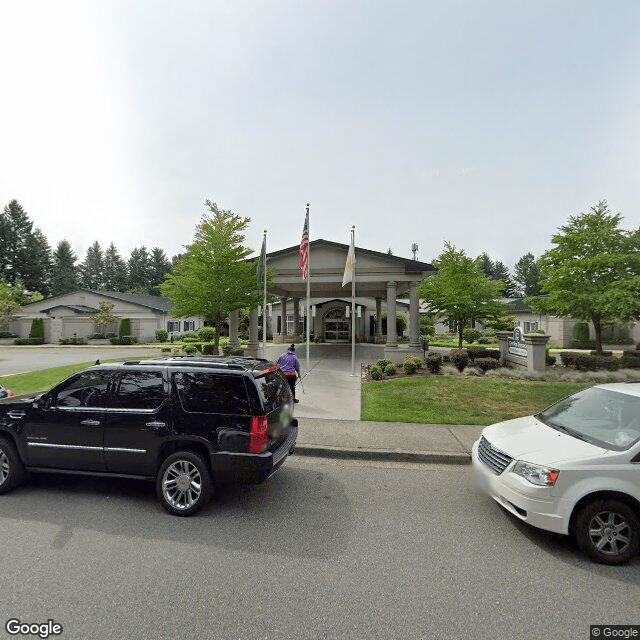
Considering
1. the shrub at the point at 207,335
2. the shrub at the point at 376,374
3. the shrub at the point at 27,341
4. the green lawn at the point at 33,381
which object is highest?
the shrub at the point at 207,335

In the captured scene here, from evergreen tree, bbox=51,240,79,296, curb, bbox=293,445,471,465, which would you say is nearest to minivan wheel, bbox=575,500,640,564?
curb, bbox=293,445,471,465

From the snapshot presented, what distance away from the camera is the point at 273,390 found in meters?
4.84

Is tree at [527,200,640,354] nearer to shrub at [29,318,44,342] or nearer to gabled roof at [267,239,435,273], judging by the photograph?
gabled roof at [267,239,435,273]

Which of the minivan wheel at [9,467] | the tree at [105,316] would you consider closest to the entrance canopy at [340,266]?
the minivan wheel at [9,467]

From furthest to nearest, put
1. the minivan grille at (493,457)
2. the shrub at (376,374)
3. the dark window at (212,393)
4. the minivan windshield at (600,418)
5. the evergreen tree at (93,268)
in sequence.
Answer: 1. the evergreen tree at (93,268)
2. the shrub at (376,374)
3. the dark window at (212,393)
4. the minivan grille at (493,457)
5. the minivan windshield at (600,418)

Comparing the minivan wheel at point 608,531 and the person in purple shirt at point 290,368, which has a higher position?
the person in purple shirt at point 290,368

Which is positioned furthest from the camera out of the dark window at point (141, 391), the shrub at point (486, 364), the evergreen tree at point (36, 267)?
the evergreen tree at point (36, 267)

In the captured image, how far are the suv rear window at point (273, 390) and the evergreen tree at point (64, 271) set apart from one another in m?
81.0

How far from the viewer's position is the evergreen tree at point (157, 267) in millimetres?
81750

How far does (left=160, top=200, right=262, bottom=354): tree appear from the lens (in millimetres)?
15625

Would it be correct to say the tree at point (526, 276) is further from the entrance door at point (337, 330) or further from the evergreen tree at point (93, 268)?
the evergreen tree at point (93, 268)

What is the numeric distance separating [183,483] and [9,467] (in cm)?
252

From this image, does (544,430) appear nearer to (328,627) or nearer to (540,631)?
(540,631)

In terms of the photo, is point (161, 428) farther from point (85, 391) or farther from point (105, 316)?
point (105, 316)
